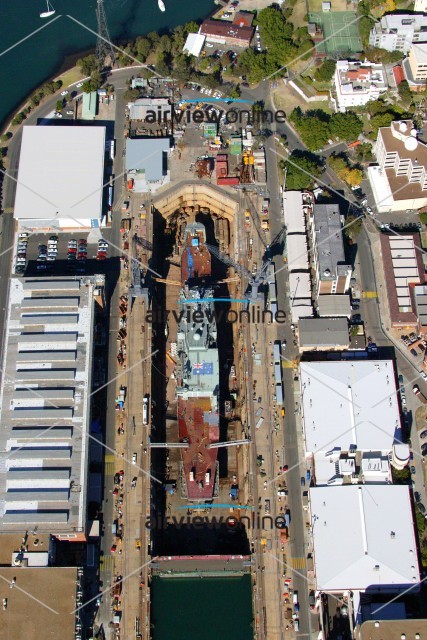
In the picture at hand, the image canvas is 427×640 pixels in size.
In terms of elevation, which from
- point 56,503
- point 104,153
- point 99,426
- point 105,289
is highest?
point 104,153

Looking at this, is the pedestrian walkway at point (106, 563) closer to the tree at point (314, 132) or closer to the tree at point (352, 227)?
the tree at point (352, 227)

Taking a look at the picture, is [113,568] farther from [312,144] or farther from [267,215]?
[312,144]

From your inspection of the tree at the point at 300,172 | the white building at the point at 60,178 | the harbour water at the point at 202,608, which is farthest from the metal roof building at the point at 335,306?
the harbour water at the point at 202,608

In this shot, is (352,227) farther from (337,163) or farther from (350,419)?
(350,419)

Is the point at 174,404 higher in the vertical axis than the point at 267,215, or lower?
lower

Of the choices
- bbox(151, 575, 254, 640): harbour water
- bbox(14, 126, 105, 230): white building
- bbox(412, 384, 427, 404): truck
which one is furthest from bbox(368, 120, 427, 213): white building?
bbox(151, 575, 254, 640): harbour water

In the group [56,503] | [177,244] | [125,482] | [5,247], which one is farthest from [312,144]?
[56,503]

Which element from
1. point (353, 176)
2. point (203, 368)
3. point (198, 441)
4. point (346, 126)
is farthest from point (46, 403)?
point (346, 126)
